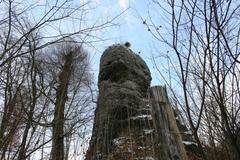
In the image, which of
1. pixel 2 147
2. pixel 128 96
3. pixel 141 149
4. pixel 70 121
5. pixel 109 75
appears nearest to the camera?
pixel 2 147

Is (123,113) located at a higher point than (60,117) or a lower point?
higher

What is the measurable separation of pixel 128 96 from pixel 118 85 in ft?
1.68

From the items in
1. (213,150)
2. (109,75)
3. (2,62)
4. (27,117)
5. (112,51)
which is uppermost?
(112,51)

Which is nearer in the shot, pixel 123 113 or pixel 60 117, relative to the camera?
pixel 60 117

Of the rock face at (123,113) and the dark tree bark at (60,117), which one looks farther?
the rock face at (123,113)

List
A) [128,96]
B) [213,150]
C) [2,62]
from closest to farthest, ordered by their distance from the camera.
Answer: [2,62] < [213,150] < [128,96]

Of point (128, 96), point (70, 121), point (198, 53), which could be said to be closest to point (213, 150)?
point (198, 53)

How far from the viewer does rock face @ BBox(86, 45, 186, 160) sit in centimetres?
595

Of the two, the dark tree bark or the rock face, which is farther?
the rock face

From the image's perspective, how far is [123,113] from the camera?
7.31 m

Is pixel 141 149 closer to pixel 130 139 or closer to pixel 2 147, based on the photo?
pixel 130 139

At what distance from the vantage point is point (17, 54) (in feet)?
7.55

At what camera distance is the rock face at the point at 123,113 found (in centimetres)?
595

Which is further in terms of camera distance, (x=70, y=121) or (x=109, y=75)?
(x=109, y=75)
